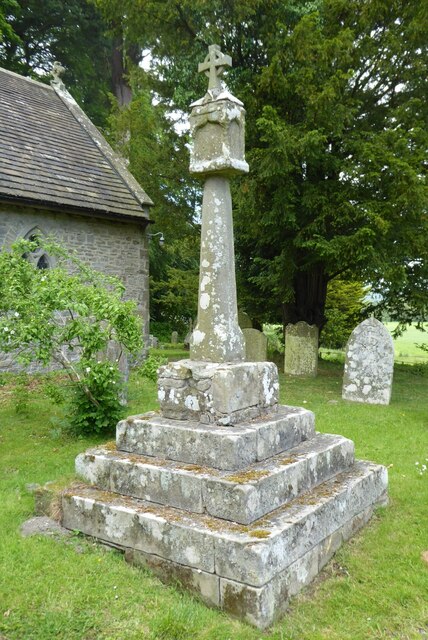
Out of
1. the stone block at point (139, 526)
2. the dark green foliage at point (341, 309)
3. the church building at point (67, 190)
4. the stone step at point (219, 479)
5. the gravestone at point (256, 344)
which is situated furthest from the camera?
the dark green foliage at point (341, 309)

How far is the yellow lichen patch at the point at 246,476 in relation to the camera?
3.41 meters

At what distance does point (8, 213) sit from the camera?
1128 centimetres

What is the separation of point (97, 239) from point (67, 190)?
1.44 m

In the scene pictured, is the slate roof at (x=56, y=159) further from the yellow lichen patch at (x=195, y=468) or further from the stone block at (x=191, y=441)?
the yellow lichen patch at (x=195, y=468)

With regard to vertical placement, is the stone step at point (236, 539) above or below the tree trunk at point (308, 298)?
below

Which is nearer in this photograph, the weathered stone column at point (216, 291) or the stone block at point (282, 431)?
the stone block at point (282, 431)

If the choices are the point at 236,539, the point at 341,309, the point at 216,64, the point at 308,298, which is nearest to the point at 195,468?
the point at 236,539

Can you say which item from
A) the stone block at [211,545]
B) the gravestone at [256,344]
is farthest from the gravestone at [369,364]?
the stone block at [211,545]

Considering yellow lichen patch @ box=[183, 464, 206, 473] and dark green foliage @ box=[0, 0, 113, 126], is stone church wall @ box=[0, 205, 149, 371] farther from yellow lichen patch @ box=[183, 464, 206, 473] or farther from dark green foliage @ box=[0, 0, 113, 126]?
dark green foliage @ box=[0, 0, 113, 126]

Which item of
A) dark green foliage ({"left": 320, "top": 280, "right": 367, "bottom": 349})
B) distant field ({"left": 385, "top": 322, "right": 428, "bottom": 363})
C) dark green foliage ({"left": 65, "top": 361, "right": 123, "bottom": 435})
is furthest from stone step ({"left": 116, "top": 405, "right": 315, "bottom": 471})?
dark green foliage ({"left": 320, "top": 280, "right": 367, "bottom": 349})

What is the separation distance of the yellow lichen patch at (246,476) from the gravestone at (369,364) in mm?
6229

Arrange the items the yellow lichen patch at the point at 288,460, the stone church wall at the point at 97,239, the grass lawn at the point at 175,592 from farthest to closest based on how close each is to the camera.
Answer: the stone church wall at the point at 97,239 < the yellow lichen patch at the point at 288,460 < the grass lawn at the point at 175,592

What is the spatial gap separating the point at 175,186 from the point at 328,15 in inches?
246

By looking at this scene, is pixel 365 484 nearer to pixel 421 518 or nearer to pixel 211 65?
pixel 421 518
